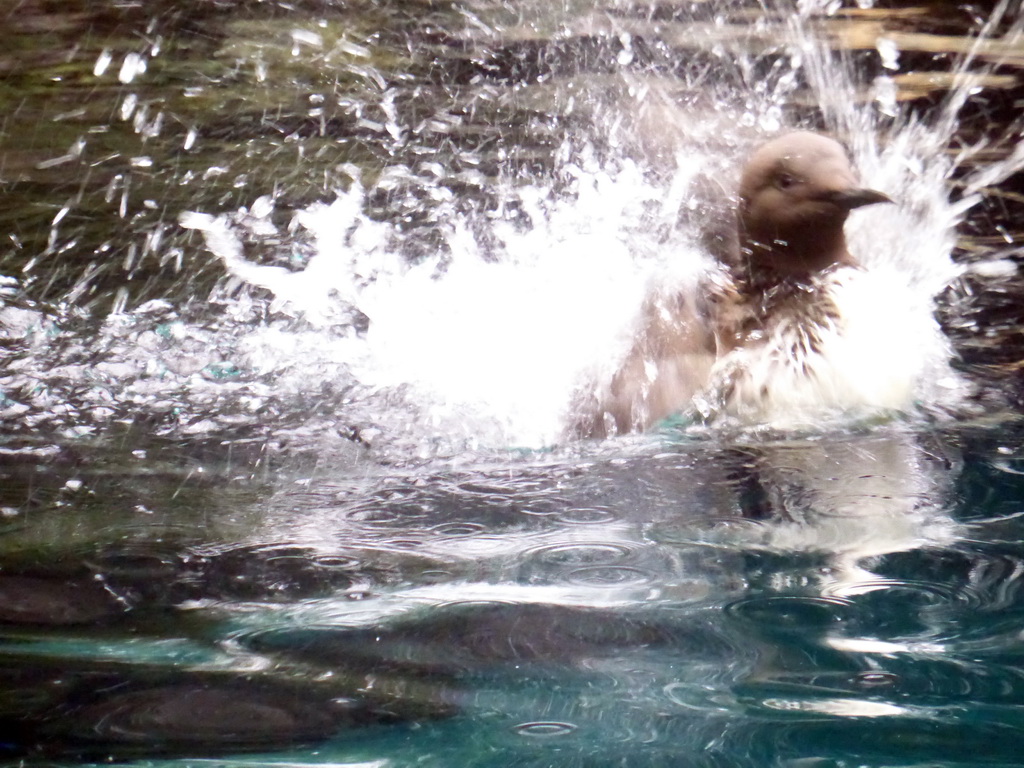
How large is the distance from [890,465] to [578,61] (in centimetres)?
314

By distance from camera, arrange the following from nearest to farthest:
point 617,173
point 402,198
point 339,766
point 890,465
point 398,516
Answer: point 339,766 → point 398,516 → point 890,465 → point 617,173 → point 402,198

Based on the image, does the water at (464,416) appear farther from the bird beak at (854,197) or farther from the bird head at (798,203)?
the bird beak at (854,197)

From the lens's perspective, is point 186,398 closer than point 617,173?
Yes

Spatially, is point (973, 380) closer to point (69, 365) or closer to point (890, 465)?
point (890, 465)

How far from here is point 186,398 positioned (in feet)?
9.68

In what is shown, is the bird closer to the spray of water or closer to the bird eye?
the bird eye

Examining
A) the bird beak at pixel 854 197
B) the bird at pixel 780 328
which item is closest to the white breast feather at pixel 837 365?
the bird at pixel 780 328

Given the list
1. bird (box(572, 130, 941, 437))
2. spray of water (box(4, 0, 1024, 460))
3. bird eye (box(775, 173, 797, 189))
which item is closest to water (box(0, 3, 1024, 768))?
spray of water (box(4, 0, 1024, 460))

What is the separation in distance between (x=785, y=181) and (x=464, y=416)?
44.4 inches

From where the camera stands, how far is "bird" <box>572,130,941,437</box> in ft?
9.49

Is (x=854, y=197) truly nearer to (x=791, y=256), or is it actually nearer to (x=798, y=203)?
(x=798, y=203)

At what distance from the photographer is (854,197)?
2994 mm

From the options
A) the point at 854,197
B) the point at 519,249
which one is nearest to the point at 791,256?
the point at 854,197

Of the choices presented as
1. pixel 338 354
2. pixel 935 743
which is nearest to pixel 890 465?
pixel 935 743
